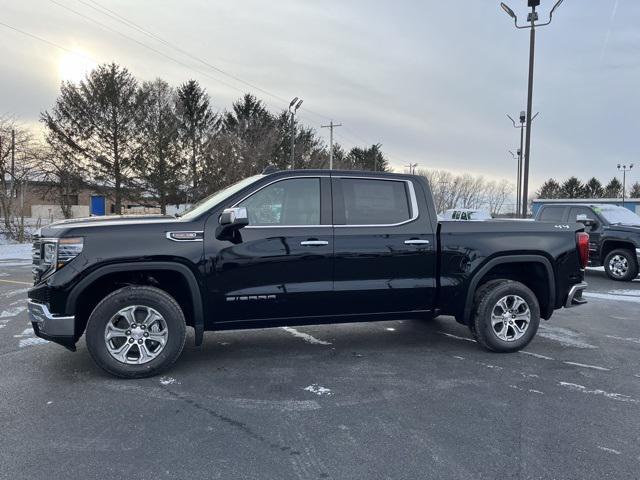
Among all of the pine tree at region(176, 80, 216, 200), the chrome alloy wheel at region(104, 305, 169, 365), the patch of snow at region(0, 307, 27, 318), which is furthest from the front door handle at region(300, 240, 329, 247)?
the pine tree at region(176, 80, 216, 200)

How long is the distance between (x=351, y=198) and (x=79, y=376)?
3.09 m

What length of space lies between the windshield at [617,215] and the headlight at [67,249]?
1218 centimetres

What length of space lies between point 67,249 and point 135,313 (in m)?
0.80

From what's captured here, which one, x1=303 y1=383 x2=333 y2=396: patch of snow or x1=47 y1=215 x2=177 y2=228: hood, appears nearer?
x1=303 y1=383 x2=333 y2=396: patch of snow

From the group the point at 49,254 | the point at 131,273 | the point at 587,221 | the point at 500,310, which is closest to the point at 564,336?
the point at 500,310

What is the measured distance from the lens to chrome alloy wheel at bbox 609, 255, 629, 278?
1192cm

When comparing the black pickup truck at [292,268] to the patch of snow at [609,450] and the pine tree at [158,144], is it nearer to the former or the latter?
the patch of snow at [609,450]

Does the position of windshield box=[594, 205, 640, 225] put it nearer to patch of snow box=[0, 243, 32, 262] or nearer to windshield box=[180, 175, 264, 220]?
windshield box=[180, 175, 264, 220]

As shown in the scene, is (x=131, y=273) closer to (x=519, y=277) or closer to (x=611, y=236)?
(x=519, y=277)

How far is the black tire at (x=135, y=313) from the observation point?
441 centimetres

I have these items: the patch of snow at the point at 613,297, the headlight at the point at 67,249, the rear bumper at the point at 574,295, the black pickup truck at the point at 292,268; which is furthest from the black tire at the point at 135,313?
the patch of snow at the point at 613,297

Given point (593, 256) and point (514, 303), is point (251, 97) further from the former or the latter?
point (514, 303)

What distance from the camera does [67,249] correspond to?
4316 millimetres

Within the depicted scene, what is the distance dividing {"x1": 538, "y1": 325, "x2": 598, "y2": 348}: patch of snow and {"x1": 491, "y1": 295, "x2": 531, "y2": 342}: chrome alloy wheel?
85 centimetres
